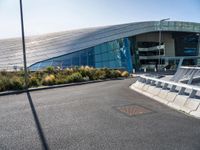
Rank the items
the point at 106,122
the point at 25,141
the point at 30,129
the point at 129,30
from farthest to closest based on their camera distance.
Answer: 1. the point at 129,30
2. the point at 106,122
3. the point at 30,129
4. the point at 25,141

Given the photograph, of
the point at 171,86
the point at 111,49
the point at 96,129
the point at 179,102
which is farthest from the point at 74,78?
the point at 111,49

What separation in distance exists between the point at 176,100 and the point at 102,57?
31911 millimetres

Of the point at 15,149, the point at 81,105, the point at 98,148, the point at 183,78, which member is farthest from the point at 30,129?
the point at 183,78

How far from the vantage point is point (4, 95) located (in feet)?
42.7

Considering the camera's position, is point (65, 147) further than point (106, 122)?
No

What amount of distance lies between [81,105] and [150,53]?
5350 cm

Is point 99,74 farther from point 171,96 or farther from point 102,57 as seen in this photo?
point 102,57

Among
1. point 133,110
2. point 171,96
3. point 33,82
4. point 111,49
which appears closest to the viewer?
Result: point 133,110

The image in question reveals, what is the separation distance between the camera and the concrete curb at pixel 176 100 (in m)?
7.40

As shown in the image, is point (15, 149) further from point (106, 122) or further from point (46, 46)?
point (46, 46)

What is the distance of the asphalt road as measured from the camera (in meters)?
4.92

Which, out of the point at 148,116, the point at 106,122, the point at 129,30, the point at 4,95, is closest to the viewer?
the point at 106,122

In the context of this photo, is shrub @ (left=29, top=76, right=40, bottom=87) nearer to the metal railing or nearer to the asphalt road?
the metal railing

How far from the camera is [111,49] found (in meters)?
41.0
